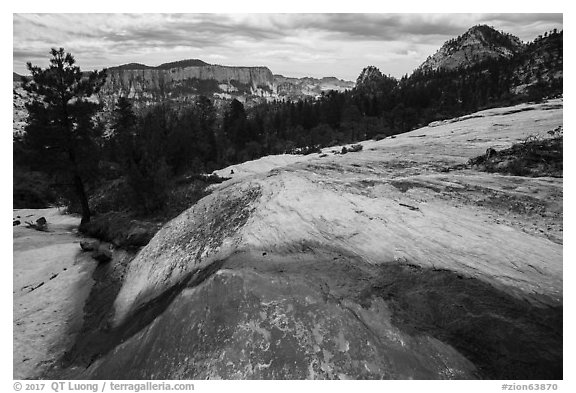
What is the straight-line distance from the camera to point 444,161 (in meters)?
12.7

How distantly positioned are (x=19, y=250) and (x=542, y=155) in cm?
2096

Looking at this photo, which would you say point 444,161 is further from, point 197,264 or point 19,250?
point 19,250

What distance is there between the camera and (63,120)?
1805cm

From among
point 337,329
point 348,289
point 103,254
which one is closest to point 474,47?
point 103,254

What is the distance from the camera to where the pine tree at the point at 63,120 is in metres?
16.9

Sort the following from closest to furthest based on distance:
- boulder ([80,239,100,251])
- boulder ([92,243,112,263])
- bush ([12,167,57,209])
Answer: boulder ([92,243,112,263]), boulder ([80,239,100,251]), bush ([12,167,57,209])

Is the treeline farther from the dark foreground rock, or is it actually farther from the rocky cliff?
the rocky cliff

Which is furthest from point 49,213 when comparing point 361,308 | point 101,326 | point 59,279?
point 361,308

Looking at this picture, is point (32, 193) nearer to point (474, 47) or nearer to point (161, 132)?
point (161, 132)

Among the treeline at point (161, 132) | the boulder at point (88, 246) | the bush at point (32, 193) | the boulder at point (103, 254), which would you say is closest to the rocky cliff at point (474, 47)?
the treeline at point (161, 132)

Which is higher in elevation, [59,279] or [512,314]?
[512,314]

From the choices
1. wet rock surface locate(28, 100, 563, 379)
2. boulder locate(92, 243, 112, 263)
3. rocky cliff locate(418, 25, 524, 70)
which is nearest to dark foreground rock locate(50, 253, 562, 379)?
wet rock surface locate(28, 100, 563, 379)

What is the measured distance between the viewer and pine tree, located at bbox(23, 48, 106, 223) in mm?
16906

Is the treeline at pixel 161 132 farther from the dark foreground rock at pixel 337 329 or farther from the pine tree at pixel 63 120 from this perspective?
the dark foreground rock at pixel 337 329
